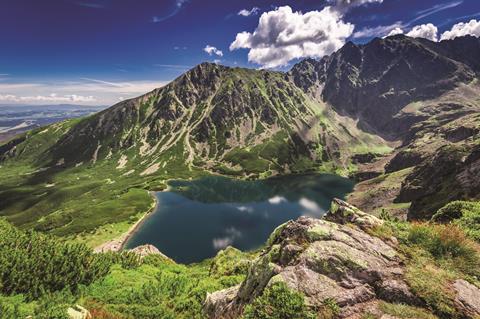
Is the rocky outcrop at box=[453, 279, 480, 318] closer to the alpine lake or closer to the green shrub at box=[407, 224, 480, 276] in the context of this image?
the green shrub at box=[407, 224, 480, 276]

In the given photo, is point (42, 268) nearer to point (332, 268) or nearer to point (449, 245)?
point (332, 268)

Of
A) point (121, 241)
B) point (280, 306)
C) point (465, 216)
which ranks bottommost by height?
point (121, 241)

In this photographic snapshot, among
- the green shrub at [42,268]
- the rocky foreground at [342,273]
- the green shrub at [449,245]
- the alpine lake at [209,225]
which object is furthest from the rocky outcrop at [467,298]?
the alpine lake at [209,225]

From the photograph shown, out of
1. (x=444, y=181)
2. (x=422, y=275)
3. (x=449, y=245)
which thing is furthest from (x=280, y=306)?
(x=444, y=181)

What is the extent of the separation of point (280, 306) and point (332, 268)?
Result: 409 centimetres

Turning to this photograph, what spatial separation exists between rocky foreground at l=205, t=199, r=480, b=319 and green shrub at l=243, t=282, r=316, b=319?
884 mm

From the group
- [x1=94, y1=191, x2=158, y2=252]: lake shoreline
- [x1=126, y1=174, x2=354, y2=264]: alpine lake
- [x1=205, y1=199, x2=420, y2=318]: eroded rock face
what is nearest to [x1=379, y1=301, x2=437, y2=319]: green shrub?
[x1=205, y1=199, x2=420, y2=318]: eroded rock face

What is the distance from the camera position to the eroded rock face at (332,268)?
13750 millimetres

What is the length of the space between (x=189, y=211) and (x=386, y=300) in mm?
171167

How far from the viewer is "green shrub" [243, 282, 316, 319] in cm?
1252

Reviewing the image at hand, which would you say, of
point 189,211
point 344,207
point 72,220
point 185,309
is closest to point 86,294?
point 185,309

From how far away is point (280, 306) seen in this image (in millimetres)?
12977

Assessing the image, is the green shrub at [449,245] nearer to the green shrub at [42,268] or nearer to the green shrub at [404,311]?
the green shrub at [404,311]

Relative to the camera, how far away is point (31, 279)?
37812mm
